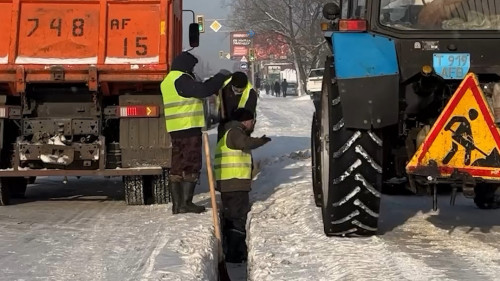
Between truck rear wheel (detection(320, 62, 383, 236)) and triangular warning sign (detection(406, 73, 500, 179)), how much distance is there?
42 centimetres

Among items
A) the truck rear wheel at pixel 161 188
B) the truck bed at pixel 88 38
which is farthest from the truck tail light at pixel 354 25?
the truck rear wheel at pixel 161 188

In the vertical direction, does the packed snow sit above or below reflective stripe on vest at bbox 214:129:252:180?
below

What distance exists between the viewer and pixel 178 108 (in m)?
7.98

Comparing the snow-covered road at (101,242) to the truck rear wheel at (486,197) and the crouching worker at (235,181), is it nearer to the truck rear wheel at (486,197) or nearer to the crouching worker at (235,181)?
the crouching worker at (235,181)

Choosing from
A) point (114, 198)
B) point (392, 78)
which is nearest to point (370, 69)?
point (392, 78)

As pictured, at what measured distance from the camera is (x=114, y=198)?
9.95m

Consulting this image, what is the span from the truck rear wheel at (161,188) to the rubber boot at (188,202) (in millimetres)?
950

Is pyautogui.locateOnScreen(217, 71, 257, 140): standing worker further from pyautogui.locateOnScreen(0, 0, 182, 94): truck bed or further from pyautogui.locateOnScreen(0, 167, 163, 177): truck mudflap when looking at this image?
pyautogui.locateOnScreen(0, 167, 163, 177): truck mudflap

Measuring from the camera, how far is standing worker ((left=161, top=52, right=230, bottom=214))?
7.87 meters

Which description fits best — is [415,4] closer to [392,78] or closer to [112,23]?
[392,78]

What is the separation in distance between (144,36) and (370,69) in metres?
3.72

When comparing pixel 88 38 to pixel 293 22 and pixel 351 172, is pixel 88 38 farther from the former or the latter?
pixel 293 22

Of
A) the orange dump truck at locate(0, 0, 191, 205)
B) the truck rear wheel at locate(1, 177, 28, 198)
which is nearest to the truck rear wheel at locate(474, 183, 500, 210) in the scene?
the orange dump truck at locate(0, 0, 191, 205)

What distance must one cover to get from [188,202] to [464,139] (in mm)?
3493
